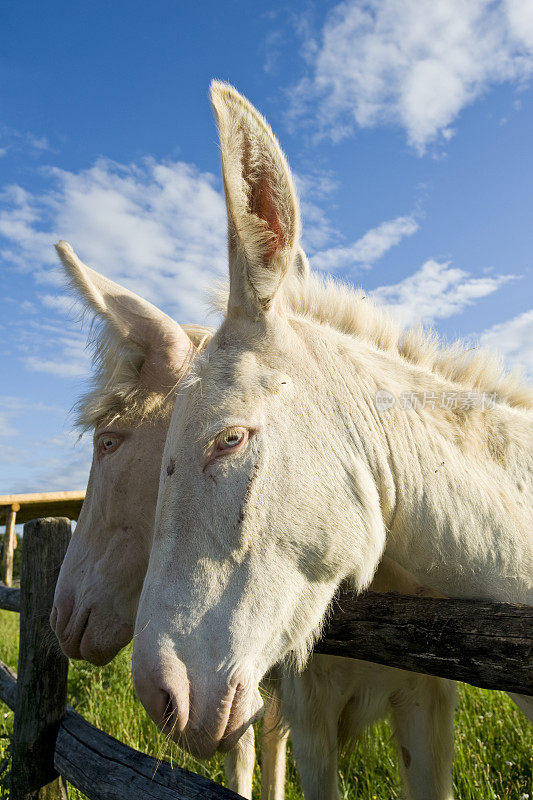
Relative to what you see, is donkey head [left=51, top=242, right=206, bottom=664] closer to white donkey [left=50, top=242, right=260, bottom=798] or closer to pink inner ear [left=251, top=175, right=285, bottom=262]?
white donkey [left=50, top=242, right=260, bottom=798]

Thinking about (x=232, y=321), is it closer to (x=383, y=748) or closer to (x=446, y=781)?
→ (x=446, y=781)

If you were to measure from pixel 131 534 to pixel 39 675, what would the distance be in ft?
3.84

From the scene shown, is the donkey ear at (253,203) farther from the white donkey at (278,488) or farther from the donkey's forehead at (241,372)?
the donkey's forehead at (241,372)

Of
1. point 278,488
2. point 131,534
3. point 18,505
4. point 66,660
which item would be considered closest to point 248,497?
point 278,488

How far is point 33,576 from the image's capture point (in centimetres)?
311

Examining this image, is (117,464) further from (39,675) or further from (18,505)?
(18,505)

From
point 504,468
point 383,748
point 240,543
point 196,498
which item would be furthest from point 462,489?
point 383,748

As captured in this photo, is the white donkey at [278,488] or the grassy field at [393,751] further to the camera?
the grassy field at [393,751]

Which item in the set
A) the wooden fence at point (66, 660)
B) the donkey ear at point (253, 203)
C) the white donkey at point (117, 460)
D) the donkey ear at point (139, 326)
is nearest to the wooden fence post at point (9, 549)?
the wooden fence at point (66, 660)

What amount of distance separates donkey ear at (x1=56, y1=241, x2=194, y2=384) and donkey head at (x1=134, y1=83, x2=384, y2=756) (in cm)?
86

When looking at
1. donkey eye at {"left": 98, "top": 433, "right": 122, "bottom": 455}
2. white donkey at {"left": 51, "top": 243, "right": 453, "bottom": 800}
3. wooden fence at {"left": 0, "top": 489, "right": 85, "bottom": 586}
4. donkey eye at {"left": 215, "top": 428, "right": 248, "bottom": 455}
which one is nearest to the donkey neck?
donkey eye at {"left": 215, "top": 428, "right": 248, "bottom": 455}

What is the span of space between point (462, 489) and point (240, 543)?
0.76 m

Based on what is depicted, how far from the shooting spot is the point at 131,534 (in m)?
2.54

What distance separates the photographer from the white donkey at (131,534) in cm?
247
